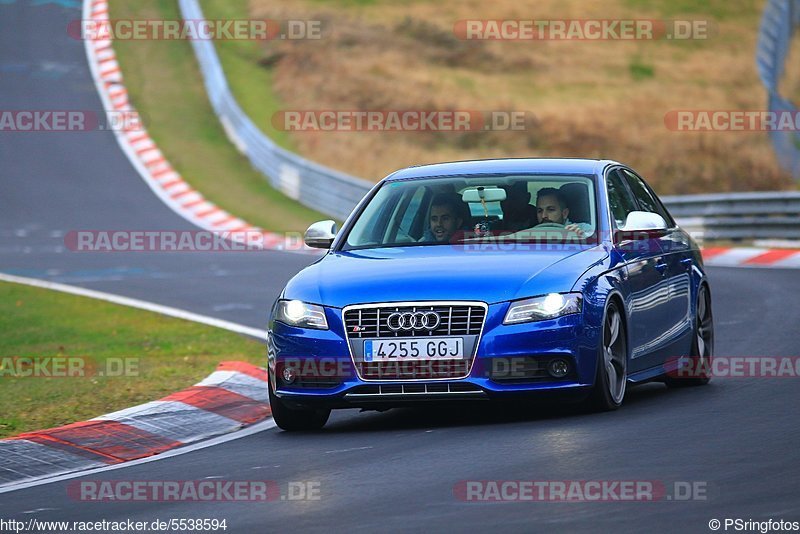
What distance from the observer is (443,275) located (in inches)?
371

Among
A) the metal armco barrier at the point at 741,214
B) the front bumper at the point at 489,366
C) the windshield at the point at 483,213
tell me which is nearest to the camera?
the front bumper at the point at 489,366

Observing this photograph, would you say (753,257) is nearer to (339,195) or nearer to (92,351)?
(339,195)

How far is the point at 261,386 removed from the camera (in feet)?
39.3

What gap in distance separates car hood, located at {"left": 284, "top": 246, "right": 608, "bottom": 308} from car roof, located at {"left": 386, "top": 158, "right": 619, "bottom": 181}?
2.66 feet

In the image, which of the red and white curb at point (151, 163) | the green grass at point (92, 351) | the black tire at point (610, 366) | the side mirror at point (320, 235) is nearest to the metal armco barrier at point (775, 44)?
the red and white curb at point (151, 163)

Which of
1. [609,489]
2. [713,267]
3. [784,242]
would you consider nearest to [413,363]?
[609,489]

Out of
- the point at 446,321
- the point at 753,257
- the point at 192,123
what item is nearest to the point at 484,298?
the point at 446,321

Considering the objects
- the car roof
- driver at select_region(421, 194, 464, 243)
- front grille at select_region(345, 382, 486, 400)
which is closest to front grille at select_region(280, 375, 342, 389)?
front grille at select_region(345, 382, 486, 400)

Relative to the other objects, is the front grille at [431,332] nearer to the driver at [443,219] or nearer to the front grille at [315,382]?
the front grille at [315,382]

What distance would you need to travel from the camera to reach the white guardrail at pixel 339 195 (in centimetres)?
2452

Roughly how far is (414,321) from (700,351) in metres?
2.95

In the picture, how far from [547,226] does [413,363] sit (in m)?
1.53

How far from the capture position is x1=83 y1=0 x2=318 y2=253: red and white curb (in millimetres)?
28656

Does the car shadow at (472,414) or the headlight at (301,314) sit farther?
the car shadow at (472,414)
